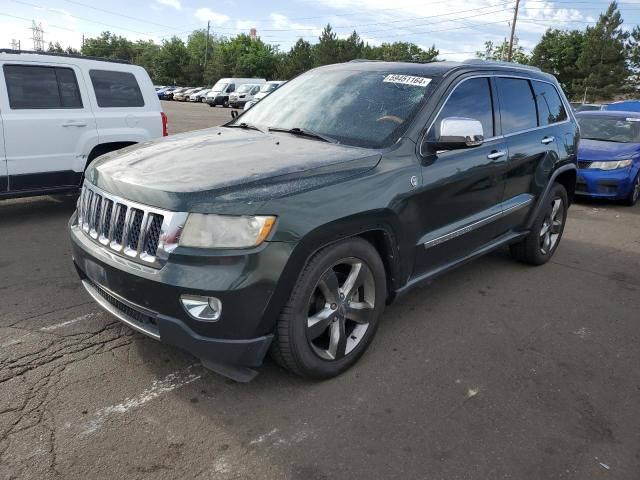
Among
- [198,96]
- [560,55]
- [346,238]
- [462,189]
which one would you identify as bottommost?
[198,96]

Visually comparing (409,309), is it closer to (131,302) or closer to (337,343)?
(337,343)

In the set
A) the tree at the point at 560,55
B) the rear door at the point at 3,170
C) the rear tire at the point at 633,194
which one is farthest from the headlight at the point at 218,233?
the tree at the point at 560,55

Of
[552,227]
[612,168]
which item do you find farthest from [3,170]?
[612,168]

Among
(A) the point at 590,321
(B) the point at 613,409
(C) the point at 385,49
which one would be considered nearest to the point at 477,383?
(B) the point at 613,409

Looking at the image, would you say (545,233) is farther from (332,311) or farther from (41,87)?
(41,87)

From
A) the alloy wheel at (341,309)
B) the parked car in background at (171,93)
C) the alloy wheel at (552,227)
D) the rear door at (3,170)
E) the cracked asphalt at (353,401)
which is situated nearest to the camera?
the cracked asphalt at (353,401)

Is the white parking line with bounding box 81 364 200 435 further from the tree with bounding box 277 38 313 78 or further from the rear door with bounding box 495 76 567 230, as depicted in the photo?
the tree with bounding box 277 38 313 78

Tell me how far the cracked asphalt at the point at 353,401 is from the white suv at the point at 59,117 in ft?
6.87

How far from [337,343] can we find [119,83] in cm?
540

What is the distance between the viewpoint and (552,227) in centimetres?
549

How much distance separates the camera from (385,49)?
8825 cm

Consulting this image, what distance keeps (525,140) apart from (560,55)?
234ft

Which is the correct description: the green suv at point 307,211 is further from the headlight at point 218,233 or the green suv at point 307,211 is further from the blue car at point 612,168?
the blue car at point 612,168

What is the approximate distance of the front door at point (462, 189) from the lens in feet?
11.4
